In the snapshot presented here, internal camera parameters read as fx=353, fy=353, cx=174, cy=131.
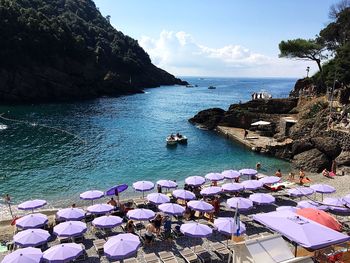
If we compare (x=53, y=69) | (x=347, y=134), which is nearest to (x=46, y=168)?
(x=347, y=134)

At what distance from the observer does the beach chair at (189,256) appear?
17.2 metres

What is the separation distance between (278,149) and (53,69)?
3154 inches

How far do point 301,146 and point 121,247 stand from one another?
31349 mm

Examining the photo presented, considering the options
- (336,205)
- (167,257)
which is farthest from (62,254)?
(336,205)

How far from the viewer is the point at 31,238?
Answer: 17.6 m

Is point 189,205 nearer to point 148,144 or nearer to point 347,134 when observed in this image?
point 347,134

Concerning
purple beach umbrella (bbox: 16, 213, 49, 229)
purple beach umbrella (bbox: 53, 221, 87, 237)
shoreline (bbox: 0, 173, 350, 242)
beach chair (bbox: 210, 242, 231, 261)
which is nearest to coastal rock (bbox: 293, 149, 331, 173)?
shoreline (bbox: 0, 173, 350, 242)

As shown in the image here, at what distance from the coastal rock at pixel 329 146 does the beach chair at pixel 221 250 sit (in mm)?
25520

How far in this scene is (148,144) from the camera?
52.8 meters

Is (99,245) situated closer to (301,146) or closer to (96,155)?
(96,155)

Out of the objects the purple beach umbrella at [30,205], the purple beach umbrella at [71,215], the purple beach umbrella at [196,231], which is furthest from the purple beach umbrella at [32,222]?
the purple beach umbrella at [196,231]

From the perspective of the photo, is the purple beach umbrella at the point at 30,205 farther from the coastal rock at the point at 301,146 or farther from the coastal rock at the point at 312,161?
the coastal rock at the point at 301,146

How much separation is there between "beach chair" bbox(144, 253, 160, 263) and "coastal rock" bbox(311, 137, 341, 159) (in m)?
28.5

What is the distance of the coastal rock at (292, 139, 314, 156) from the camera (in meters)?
41.7
